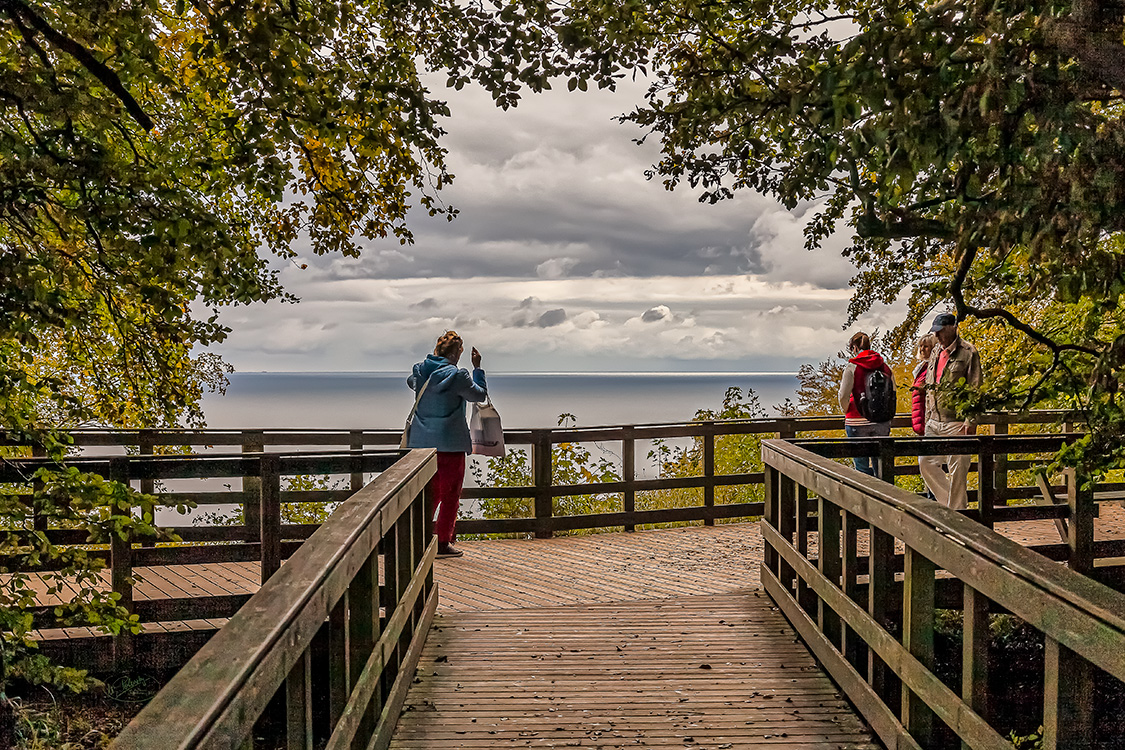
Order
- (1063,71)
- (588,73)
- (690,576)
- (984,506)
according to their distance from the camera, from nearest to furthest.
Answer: (1063,71) → (588,73) → (984,506) → (690,576)

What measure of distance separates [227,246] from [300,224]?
250 cm

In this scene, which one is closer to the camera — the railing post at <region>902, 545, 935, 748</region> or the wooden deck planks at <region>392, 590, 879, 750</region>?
the railing post at <region>902, 545, 935, 748</region>

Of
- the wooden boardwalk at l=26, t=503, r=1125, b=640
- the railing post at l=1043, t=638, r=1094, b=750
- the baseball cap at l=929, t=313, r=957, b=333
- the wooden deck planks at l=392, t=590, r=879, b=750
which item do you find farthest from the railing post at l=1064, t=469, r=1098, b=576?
the railing post at l=1043, t=638, r=1094, b=750

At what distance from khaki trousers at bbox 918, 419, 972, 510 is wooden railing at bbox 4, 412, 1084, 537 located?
3.60ft

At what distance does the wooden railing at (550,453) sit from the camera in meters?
8.31

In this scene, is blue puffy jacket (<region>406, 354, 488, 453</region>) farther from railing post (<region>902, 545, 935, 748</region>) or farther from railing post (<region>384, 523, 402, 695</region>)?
railing post (<region>902, 545, 935, 748</region>)

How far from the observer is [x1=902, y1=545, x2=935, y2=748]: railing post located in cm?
297

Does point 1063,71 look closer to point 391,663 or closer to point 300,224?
point 391,663

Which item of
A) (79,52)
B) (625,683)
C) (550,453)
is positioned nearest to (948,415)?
(550,453)

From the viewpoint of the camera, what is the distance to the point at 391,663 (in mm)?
3742

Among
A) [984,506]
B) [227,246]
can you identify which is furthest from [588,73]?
[984,506]

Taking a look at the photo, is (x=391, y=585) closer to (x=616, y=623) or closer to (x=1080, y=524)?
(x=616, y=623)

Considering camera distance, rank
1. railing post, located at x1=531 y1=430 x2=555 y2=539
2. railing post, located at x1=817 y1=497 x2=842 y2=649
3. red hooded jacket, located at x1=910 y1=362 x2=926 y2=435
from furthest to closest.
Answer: railing post, located at x1=531 y1=430 x2=555 y2=539, red hooded jacket, located at x1=910 y1=362 x2=926 y2=435, railing post, located at x1=817 y1=497 x2=842 y2=649

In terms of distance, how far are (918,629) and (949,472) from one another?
175 inches
